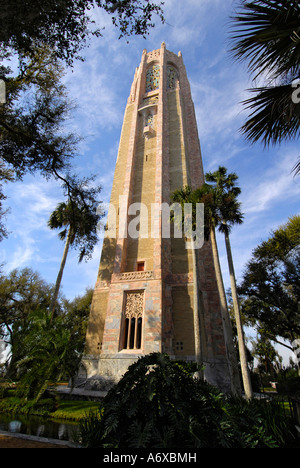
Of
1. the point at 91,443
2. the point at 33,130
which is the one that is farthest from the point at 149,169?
the point at 91,443

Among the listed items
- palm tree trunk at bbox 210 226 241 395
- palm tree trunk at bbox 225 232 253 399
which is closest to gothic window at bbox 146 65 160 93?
palm tree trunk at bbox 210 226 241 395

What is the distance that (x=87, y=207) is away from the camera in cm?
1480

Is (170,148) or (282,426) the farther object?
(170,148)

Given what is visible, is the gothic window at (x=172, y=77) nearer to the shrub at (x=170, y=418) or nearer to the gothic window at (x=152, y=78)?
the gothic window at (x=152, y=78)

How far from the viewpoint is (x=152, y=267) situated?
17547mm

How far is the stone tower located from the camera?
14.5 m

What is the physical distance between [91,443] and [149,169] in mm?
20481

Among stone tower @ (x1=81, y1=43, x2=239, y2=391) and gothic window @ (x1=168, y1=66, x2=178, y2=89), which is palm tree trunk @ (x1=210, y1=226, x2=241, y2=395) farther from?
gothic window @ (x1=168, y1=66, x2=178, y2=89)

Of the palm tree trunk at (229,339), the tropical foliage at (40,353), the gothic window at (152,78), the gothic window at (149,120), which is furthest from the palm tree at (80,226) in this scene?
the gothic window at (152,78)

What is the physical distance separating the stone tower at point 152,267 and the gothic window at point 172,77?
3.05 feet

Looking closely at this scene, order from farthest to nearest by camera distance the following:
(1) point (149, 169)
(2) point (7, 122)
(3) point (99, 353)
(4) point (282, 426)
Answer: (1) point (149, 169)
(3) point (99, 353)
(2) point (7, 122)
(4) point (282, 426)

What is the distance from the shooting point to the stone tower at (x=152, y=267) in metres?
14.5
